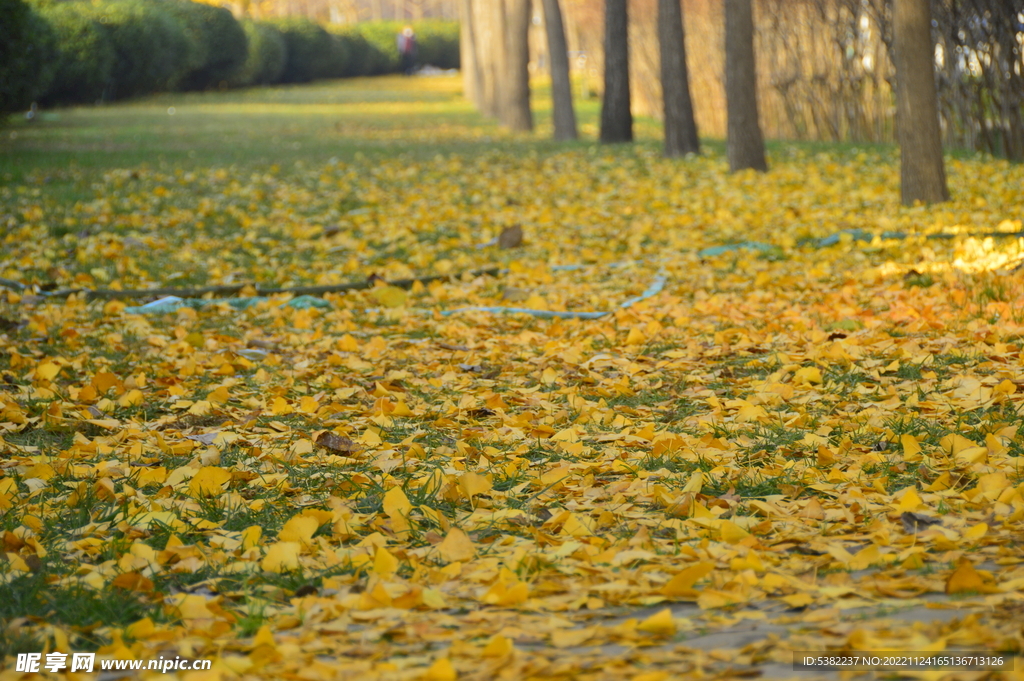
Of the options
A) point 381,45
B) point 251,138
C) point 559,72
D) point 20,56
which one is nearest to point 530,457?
point 559,72

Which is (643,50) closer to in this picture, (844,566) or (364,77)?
(844,566)

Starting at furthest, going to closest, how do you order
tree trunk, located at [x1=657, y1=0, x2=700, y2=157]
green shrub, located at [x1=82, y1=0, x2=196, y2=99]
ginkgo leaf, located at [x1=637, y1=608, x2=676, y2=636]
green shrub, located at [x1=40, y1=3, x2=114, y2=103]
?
1. green shrub, located at [x1=82, y1=0, x2=196, y2=99]
2. green shrub, located at [x1=40, y1=3, x2=114, y2=103]
3. tree trunk, located at [x1=657, y1=0, x2=700, y2=157]
4. ginkgo leaf, located at [x1=637, y1=608, x2=676, y2=636]

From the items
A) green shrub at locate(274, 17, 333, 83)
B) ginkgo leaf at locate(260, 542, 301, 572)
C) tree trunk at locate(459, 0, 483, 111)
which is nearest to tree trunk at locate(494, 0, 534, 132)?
tree trunk at locate(459, 0, 483, 111)

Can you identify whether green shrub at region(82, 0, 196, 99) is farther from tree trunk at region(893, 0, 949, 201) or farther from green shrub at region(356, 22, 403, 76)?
green shrub at region(356, 22, 403, 76)

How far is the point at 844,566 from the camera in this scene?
265cm

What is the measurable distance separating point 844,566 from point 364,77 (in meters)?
56.7

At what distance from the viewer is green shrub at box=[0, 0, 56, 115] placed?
14781mm

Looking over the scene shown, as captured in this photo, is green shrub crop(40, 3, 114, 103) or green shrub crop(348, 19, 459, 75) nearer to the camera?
green shrub crop(40, 3, 114, 103)

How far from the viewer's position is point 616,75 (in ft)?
51.2

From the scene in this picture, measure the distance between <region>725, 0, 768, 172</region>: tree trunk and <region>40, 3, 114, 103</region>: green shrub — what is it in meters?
16.7

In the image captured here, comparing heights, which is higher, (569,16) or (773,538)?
(569,16)

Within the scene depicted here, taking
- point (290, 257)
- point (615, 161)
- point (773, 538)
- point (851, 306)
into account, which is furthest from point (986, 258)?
point (615, 161)

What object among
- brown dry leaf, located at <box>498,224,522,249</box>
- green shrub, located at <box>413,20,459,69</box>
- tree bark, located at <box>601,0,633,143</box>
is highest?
green shrub, located at <box>413,20,459,69</box>

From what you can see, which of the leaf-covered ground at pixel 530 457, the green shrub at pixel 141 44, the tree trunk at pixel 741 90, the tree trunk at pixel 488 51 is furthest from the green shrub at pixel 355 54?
the leaf-covered ground at pixel 530 457
